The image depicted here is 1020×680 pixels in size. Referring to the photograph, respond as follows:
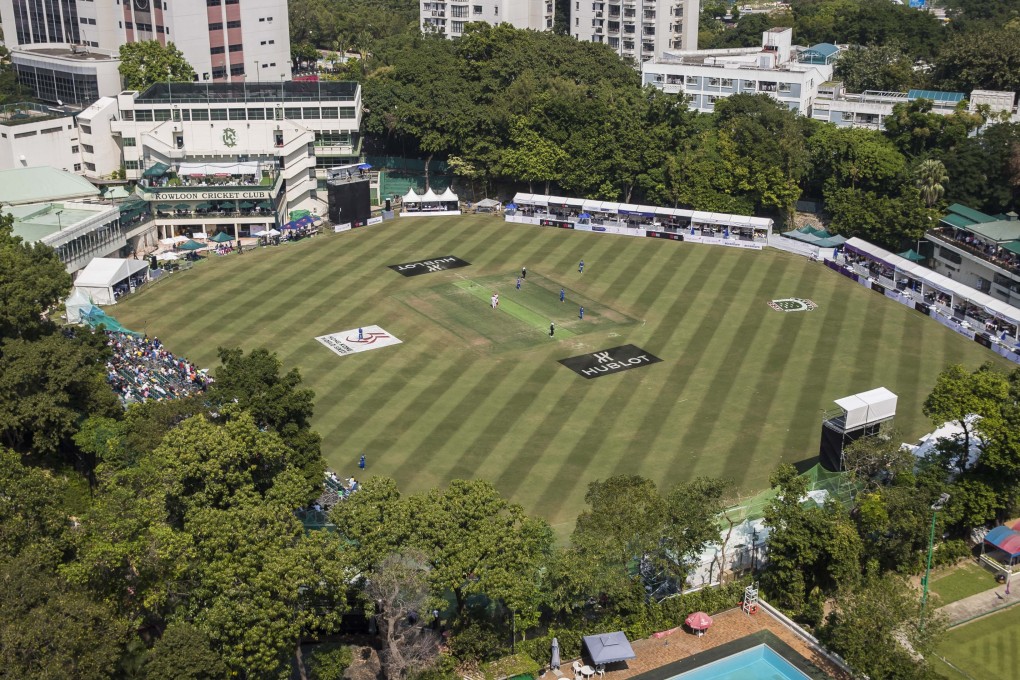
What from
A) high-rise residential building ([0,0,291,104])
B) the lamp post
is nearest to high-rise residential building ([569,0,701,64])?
high-rise residential building ([0,0,291,104])

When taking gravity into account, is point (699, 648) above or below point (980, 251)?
below

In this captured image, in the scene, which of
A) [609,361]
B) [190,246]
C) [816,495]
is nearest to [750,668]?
[816,495]

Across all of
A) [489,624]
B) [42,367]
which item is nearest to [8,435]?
[42,367]

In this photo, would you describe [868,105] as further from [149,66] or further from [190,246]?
[149,66]

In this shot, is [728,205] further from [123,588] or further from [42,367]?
Answer: [123,588]

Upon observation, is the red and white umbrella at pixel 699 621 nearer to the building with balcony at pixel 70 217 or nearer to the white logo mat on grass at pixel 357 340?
the white logo mat on grass at pixel 357 340

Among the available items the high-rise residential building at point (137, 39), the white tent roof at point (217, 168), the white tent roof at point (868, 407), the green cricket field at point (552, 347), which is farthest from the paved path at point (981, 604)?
the high-rise residential building at point (137, 39)

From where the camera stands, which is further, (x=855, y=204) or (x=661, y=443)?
(x=855, y=204)

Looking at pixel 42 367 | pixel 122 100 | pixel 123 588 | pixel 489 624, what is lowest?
pixel 489 624
